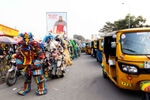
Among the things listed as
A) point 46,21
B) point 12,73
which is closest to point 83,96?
point 12,73

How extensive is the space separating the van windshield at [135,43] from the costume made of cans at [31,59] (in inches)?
101

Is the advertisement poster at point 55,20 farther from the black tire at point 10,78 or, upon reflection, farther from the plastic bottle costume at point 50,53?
the black tire at point 10,78

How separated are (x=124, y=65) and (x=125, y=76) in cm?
29

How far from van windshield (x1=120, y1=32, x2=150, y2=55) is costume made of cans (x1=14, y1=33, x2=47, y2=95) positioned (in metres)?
2.55

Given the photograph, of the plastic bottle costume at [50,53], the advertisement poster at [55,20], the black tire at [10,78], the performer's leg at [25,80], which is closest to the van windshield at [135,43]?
the performer's leg at [25,80]

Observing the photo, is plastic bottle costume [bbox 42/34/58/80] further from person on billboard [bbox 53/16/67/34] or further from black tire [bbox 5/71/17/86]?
person on billboard [bbox 53/16/67/34]

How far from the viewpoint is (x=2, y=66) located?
8.05 meters

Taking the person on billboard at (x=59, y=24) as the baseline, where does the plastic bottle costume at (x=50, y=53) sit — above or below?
below

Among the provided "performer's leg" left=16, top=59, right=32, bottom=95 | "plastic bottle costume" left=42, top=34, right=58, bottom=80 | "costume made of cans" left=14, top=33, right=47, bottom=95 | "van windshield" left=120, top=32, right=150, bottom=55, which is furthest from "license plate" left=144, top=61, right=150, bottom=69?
"plastic bottle costume" left=42, top=34, right=58, bottom=80

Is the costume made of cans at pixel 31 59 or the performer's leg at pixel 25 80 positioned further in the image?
the performer's leg at pixel 25 80

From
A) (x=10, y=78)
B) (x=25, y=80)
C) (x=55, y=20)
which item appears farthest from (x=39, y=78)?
(x=55, y=20)

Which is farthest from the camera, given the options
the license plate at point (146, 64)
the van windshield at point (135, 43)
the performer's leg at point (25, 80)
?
the performer's leg at point (25, 80)

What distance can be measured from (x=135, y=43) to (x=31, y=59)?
321cm

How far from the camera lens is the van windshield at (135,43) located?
4.47m
